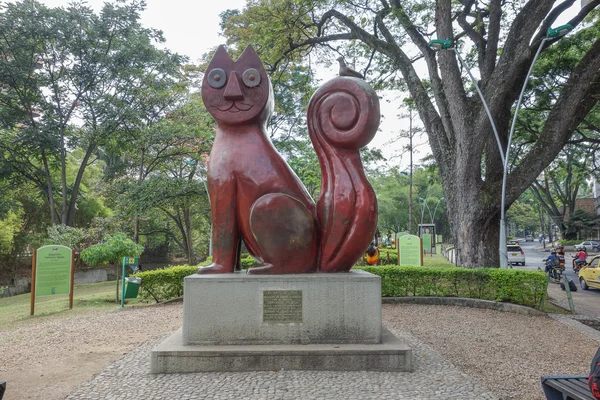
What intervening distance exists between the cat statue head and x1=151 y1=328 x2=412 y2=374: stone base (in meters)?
2.91

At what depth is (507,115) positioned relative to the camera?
12172 millimetres

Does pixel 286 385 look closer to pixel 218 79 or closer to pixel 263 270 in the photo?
pixel 263 270

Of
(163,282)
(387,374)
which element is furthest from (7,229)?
(387,374)

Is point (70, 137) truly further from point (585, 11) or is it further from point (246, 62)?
point (585, 11)

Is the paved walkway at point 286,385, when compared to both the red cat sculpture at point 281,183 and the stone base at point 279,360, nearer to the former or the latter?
the stone base at point 279,360

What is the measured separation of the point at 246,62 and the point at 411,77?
8065 millimetres

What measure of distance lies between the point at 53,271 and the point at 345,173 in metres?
8.44

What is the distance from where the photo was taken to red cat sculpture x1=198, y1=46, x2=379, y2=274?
17.0 feet

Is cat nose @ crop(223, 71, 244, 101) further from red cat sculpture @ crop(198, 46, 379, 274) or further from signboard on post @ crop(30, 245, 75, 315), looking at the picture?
signboard on post @ crop(30, 245, 75, 315)

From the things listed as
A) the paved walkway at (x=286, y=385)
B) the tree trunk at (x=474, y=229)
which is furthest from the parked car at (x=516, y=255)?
the paved walkway at (x=286, y=385)

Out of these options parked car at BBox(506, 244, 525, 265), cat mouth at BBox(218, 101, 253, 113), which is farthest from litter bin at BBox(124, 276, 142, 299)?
parked car at BBox(506, 244, 525, 265)

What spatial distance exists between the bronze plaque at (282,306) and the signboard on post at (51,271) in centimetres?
762

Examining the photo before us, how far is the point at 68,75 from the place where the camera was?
19.4 meters

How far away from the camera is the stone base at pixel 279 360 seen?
457 centimetres
